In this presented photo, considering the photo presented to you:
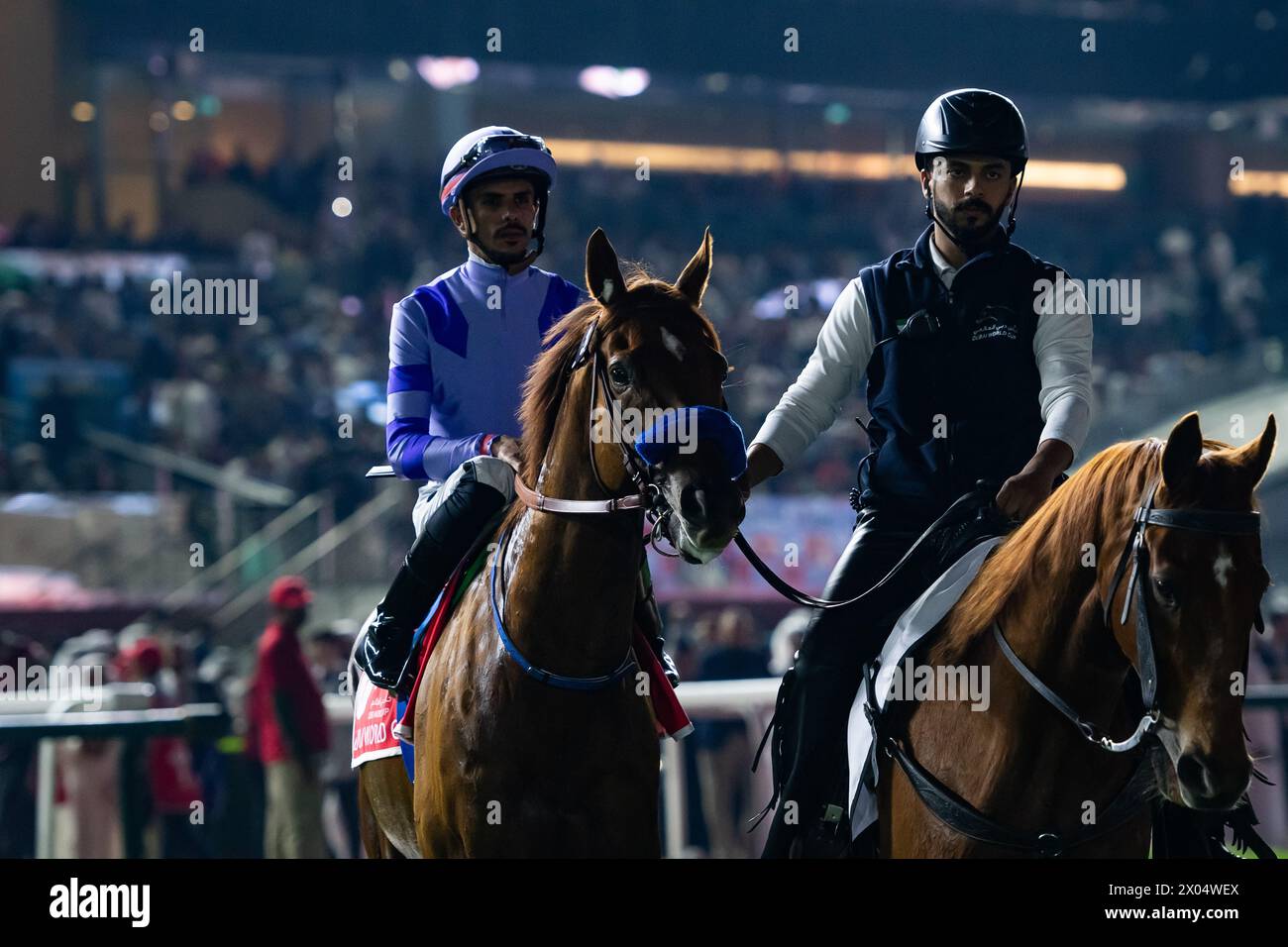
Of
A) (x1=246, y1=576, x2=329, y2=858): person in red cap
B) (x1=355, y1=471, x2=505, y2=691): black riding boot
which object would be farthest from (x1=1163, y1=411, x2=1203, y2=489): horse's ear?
(x1=246, y1=576, x2=329, y2=858): person in red cap

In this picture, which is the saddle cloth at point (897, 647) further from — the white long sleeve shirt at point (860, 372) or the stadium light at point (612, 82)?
the stadium light at point (612, 82)

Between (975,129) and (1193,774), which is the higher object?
(975,129)

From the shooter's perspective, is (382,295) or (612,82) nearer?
(382,295)

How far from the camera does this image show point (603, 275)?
3.65 m

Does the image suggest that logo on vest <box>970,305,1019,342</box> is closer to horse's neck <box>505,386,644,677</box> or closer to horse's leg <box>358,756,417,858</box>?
horse's neck <box>505,386,644,677</box>

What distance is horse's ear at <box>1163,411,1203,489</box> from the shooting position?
3191 millimetres

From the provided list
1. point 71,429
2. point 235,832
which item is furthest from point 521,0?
point 235,832

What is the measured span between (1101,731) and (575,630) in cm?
110

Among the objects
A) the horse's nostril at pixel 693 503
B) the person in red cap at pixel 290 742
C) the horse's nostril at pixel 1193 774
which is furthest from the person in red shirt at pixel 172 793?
the horse's nostril at pixel 1193 774

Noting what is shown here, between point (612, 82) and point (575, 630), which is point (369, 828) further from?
point (612, 82)

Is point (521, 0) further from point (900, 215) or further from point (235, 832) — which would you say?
point (235, 832)

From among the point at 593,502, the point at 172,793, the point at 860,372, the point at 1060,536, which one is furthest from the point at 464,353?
the point at 172,793

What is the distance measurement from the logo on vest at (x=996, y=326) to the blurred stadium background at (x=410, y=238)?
191 inches

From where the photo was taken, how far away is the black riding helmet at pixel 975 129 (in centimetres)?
397
